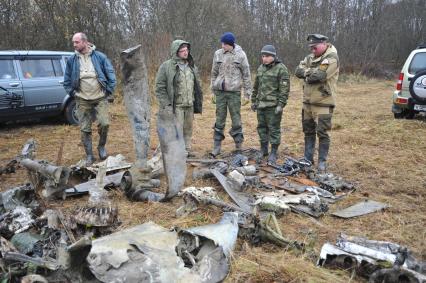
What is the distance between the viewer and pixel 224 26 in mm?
16797

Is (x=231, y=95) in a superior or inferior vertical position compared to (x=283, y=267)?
superior

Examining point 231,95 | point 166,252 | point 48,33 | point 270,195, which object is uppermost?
point 48,33

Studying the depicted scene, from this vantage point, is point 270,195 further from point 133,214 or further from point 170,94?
point 170,94

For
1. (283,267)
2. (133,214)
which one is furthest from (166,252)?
(133,214)

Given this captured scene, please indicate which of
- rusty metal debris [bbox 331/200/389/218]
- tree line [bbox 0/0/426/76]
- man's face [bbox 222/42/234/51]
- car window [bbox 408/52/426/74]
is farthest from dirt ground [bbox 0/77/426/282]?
tree line [bbox 0/0/426/76]

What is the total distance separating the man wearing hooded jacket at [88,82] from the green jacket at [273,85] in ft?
7.74

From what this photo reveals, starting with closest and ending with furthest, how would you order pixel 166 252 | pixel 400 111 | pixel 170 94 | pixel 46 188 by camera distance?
pixel 166 252 < pixel 46 188 < pixel 170 94 < pixel 400 111

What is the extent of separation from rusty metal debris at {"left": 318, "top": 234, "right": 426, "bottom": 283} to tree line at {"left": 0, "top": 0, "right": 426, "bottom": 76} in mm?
9844

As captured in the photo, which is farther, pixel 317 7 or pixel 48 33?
pixel 317 7

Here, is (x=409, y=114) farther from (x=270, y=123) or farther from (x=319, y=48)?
(x=319, y=48)

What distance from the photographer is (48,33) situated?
38.7 feet

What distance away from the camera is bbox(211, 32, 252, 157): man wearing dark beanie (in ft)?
20.5

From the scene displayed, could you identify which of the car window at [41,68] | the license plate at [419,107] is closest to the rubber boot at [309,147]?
the license plate at [419,107]

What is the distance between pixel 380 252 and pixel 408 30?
25.5m
